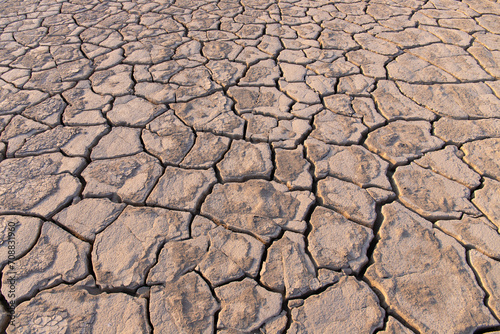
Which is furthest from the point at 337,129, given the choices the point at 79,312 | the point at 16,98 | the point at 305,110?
the point at 16,98

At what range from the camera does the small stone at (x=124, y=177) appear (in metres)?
1.66

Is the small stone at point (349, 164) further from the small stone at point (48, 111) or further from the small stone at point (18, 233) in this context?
the small stone at point (48, 111)

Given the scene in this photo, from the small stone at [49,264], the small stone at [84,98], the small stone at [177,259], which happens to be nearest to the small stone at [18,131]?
the small stone at [84,98]

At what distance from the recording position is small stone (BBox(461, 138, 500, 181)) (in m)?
1.73

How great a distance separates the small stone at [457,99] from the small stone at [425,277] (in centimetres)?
108

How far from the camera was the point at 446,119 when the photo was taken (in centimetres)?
210

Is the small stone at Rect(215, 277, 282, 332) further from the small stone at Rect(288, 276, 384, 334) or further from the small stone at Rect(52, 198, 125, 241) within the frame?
the small stone at Rect(52, 198, 125, 241)

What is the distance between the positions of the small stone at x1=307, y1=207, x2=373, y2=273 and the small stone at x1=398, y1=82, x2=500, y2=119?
124cm

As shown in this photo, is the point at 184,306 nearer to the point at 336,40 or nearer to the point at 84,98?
the point at 84,98

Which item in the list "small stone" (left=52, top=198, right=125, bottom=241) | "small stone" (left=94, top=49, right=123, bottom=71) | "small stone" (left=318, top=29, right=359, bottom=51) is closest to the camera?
"small stone" (left=52, top=198, right=125, bottom=241)

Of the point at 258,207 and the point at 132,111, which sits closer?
the point at 258,207

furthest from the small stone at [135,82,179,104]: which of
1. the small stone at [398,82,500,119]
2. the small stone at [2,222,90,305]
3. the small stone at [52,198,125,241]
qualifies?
the small stone at [398,82,500,119]

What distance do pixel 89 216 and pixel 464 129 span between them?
90.2 inches

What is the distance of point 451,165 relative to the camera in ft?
5.82
